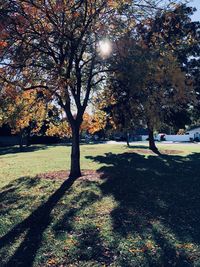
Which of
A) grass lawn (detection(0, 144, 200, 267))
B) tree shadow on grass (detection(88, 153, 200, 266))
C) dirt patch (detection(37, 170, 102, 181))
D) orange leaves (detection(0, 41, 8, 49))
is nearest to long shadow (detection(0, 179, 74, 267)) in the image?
grass lawn (detection(0, 144, 200, 267))

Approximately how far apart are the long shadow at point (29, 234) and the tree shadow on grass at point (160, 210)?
1568 mm

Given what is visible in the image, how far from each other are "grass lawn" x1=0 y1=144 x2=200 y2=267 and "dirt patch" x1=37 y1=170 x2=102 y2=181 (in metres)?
0.22

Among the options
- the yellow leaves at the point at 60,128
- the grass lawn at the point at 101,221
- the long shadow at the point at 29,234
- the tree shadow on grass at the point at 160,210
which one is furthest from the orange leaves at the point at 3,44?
the yellow leaves at the point at 60,128

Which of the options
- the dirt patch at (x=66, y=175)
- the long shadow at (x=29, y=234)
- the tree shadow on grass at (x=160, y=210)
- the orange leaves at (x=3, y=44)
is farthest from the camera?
the dirt patch at (x=66, y=175)

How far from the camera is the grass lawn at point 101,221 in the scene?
5.84 metres

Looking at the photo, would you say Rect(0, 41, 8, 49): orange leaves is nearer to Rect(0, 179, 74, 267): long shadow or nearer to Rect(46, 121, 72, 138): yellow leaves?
Rect(0, 179, 74, 267): long shadow

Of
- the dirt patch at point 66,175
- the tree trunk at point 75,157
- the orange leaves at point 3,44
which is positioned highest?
the orange leaves at point 3,44

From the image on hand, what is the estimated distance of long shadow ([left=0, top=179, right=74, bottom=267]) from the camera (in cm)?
584

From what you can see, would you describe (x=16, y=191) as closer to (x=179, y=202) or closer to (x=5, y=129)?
(x=179, y=202)

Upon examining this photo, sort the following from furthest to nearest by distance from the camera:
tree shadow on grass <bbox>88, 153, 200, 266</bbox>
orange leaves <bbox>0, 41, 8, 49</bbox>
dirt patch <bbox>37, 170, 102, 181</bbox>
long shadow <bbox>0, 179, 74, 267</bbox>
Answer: dirt patch <bbox>37, 170, 102, 181</bbox> → orange leaves <bbox>0, 41, 8, 49</bbox> → tree shadow on grass <bbox>88, 153, 200, 266</bbox> → long shadow <bbox>0, 179, 74, 267</bbox>

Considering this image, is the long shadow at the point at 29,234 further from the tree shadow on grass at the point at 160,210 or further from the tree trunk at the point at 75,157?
the tree trunk at the point at 75,157

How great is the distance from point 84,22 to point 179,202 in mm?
6426

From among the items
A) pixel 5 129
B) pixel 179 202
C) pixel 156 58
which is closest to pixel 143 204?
pixel 179 202

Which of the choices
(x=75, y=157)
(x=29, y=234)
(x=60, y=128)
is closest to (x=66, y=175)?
(x=75, y=157)
